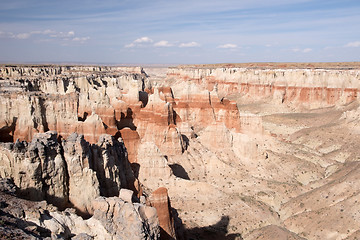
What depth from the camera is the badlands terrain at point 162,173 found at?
14008mm

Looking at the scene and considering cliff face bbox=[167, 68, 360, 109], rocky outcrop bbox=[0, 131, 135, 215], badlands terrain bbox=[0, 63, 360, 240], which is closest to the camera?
badlands terrain bbox=[0, 63, 360, 240]

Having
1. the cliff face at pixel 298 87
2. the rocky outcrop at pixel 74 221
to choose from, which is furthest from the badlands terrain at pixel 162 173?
the cliff face at pixel 298 87

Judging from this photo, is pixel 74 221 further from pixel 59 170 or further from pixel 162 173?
pixel 162 173

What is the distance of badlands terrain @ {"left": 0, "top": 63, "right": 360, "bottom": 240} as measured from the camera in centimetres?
1401

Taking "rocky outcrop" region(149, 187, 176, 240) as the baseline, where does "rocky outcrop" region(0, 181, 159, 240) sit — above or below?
above

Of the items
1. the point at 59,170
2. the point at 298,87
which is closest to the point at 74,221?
the point at 59,170

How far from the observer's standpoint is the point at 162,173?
2886 centimetres

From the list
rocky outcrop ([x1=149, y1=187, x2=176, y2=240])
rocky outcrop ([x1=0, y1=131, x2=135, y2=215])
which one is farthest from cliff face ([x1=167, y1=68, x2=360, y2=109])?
rocky outcrop ([x1=149, y1=187, x2=176, y2=240])

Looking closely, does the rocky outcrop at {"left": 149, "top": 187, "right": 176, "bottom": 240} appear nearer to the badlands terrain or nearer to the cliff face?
the badlands terrain

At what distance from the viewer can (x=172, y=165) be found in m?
32.6

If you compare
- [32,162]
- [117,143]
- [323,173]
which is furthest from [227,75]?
[32,162]

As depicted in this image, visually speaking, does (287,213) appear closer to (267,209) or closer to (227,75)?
(267,209)

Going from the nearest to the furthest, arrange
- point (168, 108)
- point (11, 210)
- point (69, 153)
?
point (11, 210) → point (69, 153) → point (168, 108)

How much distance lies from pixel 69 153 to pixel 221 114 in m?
30.2
